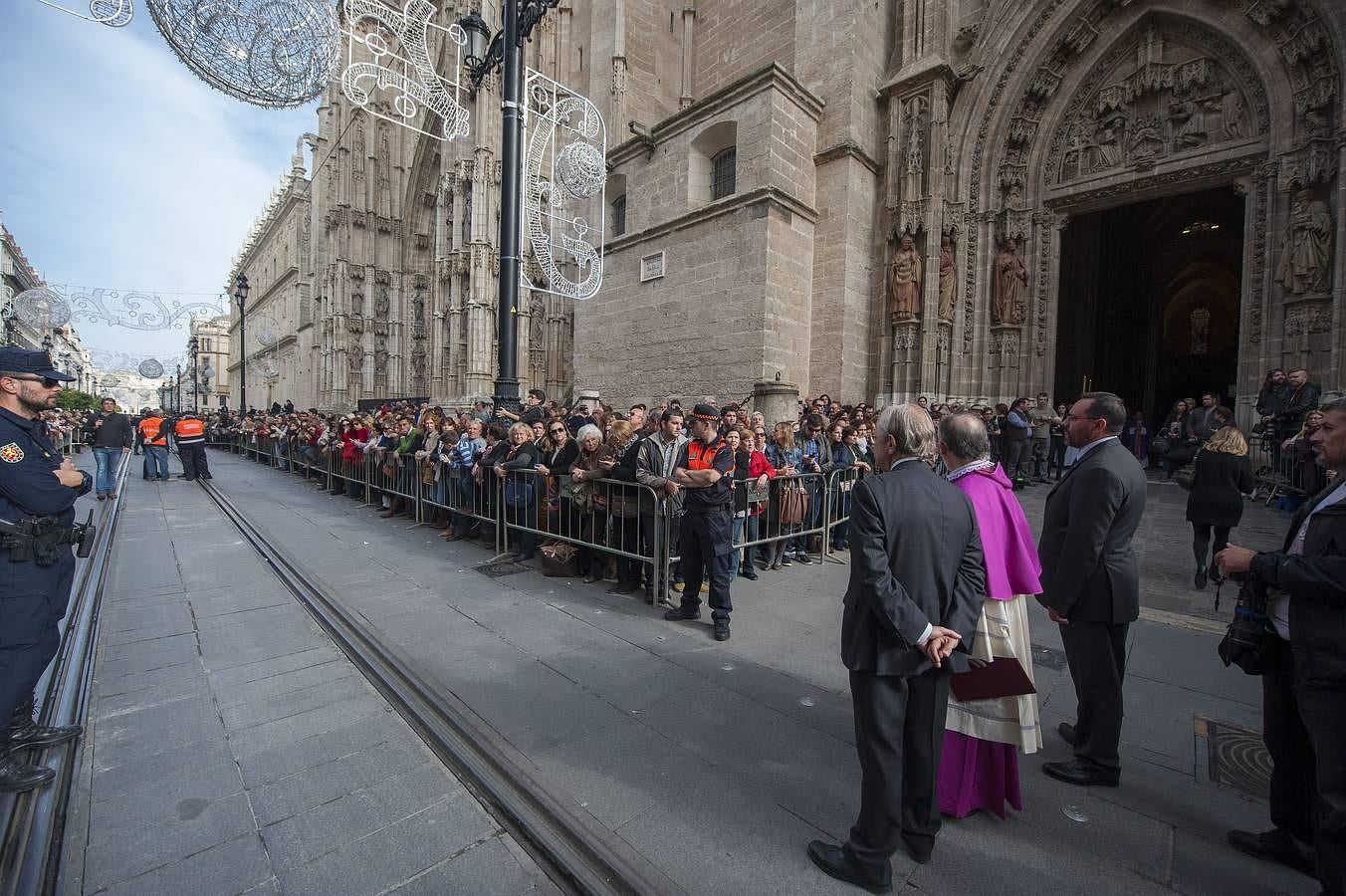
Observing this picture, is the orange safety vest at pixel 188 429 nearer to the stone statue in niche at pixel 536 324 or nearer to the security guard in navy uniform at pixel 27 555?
the stone statue in niche at pixel 536 324

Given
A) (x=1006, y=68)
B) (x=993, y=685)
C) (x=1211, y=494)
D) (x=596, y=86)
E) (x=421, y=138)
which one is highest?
(x=421, y=138)

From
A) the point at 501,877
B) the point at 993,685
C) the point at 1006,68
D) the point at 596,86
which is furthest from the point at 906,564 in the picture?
the point at 596,86

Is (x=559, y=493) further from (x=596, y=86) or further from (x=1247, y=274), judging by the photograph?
(x=596, y=86)

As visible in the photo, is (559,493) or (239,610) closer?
(239,610)

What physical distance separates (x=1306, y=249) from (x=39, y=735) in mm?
17027

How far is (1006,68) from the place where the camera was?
43.1 ft

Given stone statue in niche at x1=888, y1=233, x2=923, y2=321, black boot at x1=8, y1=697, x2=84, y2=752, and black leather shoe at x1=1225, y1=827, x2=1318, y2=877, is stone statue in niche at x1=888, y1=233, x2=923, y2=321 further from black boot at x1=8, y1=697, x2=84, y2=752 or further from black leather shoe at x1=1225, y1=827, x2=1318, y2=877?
black boot at x1=8, y1=697, x2=84, y2=752

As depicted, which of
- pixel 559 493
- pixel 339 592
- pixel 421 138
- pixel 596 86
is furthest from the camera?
pixel 421 138

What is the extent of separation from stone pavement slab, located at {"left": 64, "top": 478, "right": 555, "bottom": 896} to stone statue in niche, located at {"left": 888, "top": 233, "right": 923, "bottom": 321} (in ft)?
43.6

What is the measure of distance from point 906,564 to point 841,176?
13364 mm

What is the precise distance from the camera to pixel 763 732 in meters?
3.03

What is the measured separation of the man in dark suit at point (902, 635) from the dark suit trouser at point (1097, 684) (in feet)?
3.39

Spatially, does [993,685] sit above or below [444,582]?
above

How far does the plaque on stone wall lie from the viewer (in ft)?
44.1
